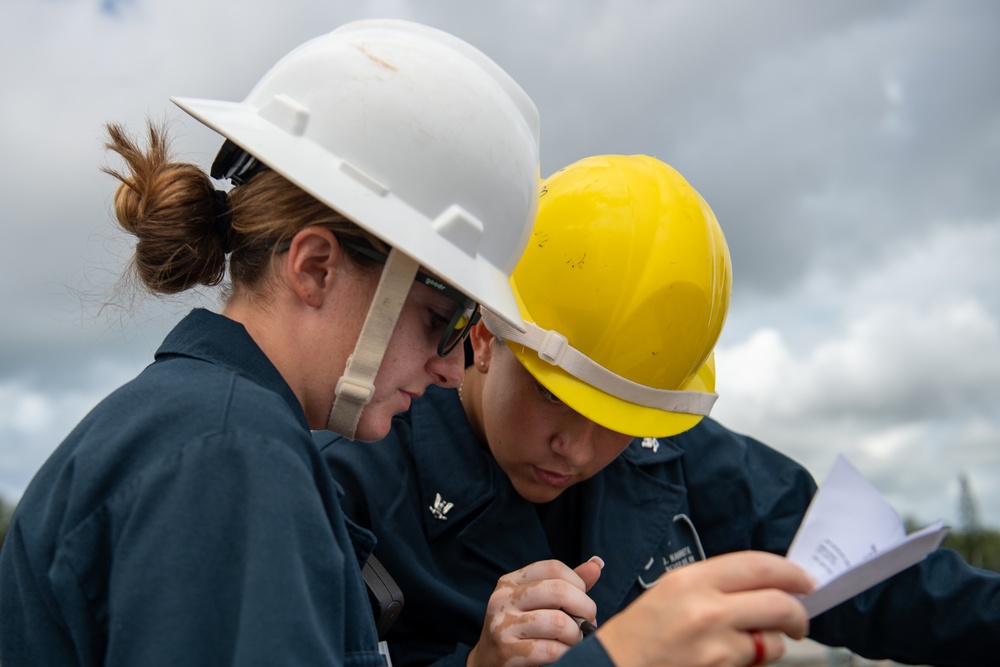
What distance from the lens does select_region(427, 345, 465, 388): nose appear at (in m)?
2.34

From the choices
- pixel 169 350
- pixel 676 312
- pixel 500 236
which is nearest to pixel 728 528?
pixel 676 312

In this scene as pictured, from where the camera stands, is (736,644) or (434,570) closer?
(736,644)

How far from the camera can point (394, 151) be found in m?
2.23

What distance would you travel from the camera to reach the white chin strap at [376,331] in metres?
2.12

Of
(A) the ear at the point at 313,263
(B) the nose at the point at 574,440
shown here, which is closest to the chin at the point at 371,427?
(A) the ear at the point at 313,263

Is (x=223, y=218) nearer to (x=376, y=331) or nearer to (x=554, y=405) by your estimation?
(x=376, y=331)

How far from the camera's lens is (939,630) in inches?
155

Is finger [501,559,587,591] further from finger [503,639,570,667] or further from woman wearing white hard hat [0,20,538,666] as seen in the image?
woman wearing white hard hat [0,20,538,666]

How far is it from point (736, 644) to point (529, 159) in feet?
4.43

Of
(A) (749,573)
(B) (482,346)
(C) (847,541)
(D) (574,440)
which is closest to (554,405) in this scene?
(D) (574,440)

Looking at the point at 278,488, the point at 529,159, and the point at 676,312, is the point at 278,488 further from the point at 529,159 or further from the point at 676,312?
the point at 676,312

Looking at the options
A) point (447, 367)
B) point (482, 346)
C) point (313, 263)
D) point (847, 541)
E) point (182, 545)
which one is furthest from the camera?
point (482, 346)

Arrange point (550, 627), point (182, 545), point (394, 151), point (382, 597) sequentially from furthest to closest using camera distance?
point (382, 597), point (550, 627), point (394, 151), point (182, 545)

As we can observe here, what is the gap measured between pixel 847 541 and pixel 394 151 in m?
1.30
